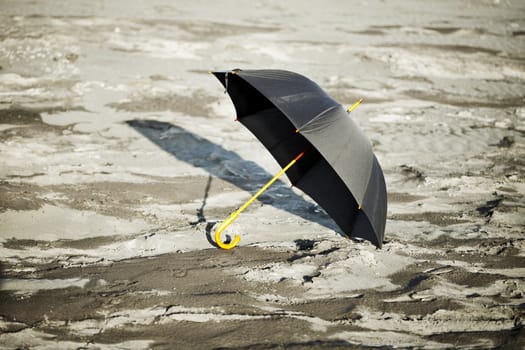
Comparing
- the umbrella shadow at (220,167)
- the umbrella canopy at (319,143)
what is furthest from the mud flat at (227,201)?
the umbrella canopy at (319,143)

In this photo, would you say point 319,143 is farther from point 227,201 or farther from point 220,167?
point 220,167

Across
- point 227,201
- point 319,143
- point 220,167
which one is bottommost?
point 227,201

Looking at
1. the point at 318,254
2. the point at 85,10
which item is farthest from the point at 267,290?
the point at 85,10

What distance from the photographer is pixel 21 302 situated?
3.33 meters

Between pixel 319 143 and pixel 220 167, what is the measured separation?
Result: 126 inches

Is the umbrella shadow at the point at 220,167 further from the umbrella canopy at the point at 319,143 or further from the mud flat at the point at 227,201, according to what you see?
the umbrella canopy at the point at 319,143

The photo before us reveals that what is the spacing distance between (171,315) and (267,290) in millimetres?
874

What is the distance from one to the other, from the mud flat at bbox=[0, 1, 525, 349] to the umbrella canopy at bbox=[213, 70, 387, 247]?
27.9 inches

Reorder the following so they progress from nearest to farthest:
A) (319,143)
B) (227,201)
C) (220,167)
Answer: (319,143) < (227,201) < (220,167)

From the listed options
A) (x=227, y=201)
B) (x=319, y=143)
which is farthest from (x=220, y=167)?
(x=319, y=143)

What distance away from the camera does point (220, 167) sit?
623 cm

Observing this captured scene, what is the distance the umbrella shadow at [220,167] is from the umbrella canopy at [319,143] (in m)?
1.03

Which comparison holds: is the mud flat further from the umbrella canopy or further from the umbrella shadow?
the umbrella canopy

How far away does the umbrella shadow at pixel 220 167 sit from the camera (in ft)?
17.1
